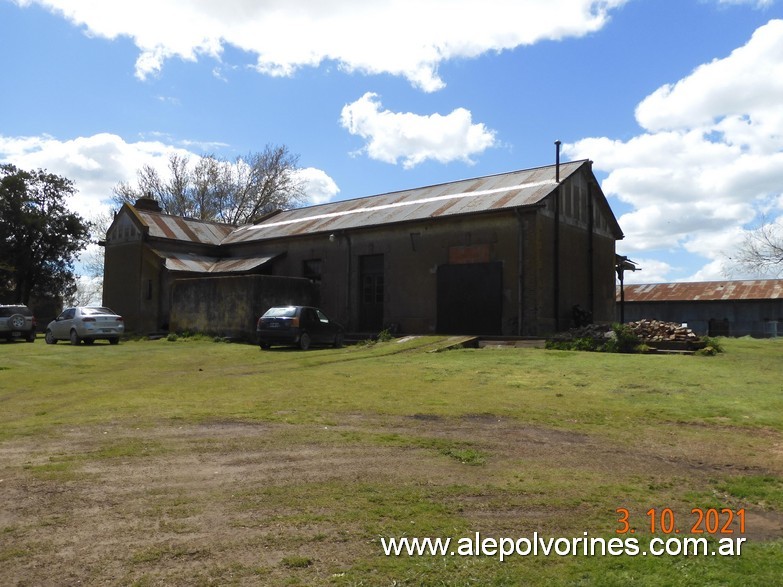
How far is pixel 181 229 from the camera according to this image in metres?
33.6

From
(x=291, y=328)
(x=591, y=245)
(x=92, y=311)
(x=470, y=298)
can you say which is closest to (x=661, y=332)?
(x=470, y=298)

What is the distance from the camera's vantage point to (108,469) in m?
5.49

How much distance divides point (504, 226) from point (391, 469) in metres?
18.0

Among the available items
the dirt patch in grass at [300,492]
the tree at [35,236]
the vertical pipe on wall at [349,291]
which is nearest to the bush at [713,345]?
the dirt patch in grass at [300,492]

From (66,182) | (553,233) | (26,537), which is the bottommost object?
(26,537)

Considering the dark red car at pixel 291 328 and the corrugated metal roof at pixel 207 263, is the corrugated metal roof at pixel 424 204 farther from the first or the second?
the dark red car at pixel 291 328

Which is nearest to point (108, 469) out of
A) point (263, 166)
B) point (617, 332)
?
point (617, 332)

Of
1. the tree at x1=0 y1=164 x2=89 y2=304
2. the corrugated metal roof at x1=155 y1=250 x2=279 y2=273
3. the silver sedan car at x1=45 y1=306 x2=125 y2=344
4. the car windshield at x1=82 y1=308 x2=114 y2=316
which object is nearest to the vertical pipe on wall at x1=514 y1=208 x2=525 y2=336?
the corrugated metal roof at x1=155 y1=250 x2=279 y2=273

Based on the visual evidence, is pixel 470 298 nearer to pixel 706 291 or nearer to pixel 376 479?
pixel 376 479

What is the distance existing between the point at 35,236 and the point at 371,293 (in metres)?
30.3

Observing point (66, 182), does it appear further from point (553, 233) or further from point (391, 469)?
point (391, 469)

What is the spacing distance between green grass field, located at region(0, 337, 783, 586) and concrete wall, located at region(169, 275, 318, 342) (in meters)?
12.7

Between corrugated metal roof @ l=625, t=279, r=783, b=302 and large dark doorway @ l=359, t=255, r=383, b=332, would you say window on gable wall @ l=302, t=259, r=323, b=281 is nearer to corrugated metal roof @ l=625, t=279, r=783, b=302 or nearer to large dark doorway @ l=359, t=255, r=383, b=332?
large dark doorway @ l=359, t=255, r=383, b=332

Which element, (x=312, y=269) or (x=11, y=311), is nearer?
(x=11, y=311)
